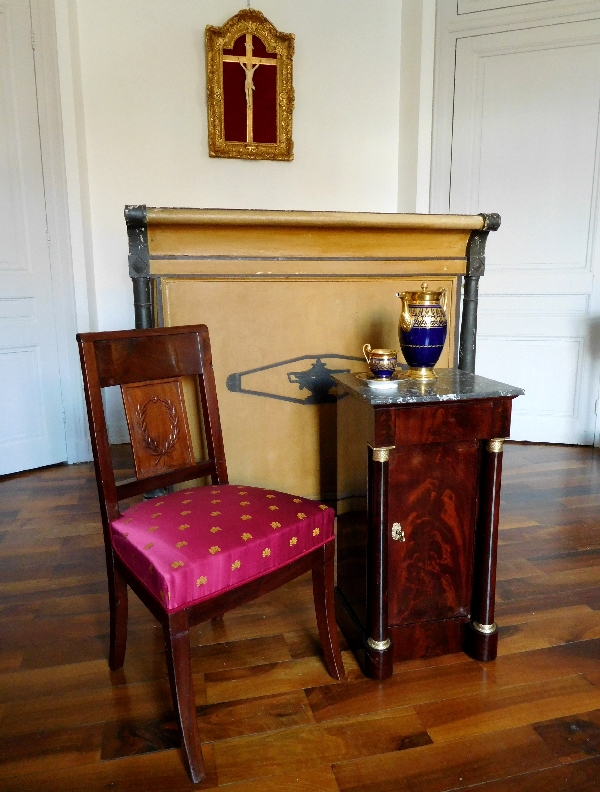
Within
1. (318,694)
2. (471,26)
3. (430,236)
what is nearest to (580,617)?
(318,694)

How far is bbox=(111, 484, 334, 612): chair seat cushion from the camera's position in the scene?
44.4 inches

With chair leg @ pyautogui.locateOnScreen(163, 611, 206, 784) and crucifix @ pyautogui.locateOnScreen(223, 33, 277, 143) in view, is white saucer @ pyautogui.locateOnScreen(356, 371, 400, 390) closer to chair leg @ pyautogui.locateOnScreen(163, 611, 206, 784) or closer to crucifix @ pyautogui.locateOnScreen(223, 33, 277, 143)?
chair leg @ pyautogui.locateOnScreen(163, 611, 206, 784)

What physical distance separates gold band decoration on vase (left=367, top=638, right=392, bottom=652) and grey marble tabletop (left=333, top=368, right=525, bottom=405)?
612mm

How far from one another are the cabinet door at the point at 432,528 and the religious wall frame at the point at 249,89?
8.60 ft

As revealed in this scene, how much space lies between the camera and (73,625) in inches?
67.2

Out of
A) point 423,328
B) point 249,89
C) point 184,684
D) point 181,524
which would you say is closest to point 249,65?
point 249,89

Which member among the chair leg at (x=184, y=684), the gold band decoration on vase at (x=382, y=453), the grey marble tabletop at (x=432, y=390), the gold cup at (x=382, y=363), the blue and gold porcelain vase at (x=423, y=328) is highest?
the blue and gold porcelain vase at (x=423, y=328)

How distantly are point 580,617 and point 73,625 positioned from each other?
58.9 inches

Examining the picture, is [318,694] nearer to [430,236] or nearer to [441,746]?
[441,746]

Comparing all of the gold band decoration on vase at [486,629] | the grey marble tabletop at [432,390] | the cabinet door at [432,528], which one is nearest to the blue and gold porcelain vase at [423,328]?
the grey marble tabletop at [432,390]

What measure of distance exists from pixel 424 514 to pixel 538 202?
104 inches

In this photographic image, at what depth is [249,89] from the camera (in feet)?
11.0

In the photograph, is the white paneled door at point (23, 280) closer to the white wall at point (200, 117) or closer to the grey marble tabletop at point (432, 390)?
the white wall at point (200, 117)

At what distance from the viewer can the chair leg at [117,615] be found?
55.6 inches
